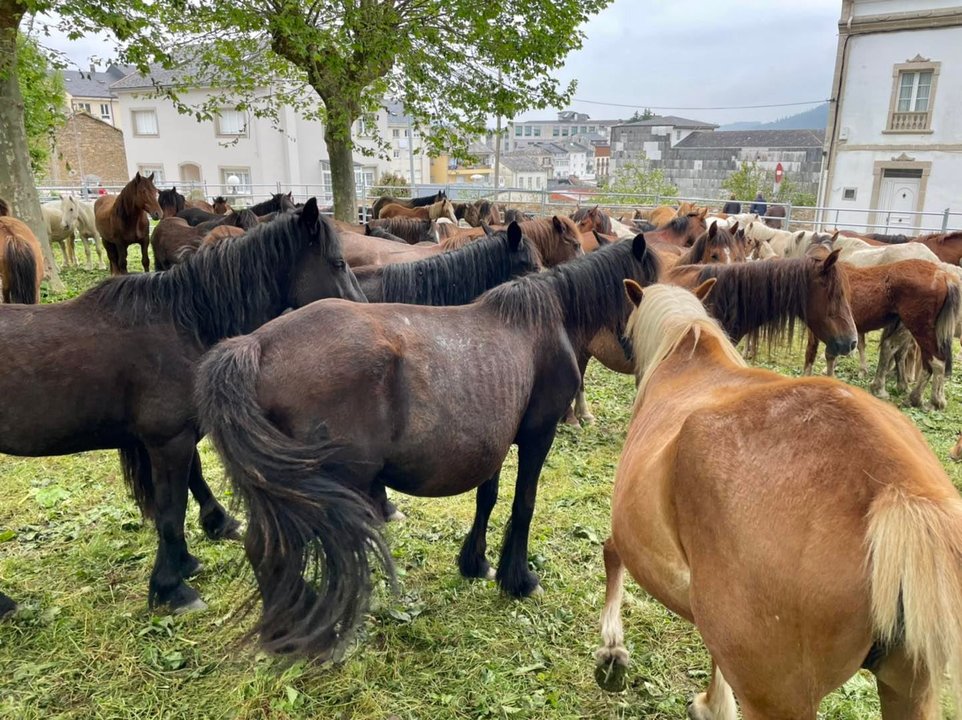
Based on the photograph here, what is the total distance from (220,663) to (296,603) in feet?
2.40

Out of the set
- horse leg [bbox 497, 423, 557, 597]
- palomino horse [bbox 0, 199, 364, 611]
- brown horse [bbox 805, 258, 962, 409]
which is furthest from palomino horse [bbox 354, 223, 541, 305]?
brown horse [bbox 805, 258, 962, 409]

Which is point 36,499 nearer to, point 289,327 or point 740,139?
point 289,327

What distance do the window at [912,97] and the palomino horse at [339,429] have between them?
84.4ft

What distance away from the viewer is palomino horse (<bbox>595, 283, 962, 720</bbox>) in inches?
46.0

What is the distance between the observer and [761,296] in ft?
16.4

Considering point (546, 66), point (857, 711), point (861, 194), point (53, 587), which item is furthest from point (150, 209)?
point (861, 194)

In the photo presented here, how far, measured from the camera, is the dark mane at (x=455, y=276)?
3.93m

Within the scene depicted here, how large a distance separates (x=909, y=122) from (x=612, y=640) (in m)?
26.2

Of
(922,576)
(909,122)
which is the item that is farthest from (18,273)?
(909,122)

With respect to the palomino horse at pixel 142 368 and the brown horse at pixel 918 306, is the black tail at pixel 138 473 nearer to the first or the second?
the palomino horse at pixel 142 368

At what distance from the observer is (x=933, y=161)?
21.3 m

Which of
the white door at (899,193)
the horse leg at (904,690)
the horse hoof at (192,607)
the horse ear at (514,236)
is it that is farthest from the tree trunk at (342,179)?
the white door at (899,193)

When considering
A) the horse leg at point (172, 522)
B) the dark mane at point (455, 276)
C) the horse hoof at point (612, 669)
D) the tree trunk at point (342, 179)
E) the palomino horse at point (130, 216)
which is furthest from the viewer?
the tree trunk at point (342, 179)

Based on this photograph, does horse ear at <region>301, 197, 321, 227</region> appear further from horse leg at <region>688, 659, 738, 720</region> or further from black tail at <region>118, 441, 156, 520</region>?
horse leg at <region>688, 659, 738, 720</region>
